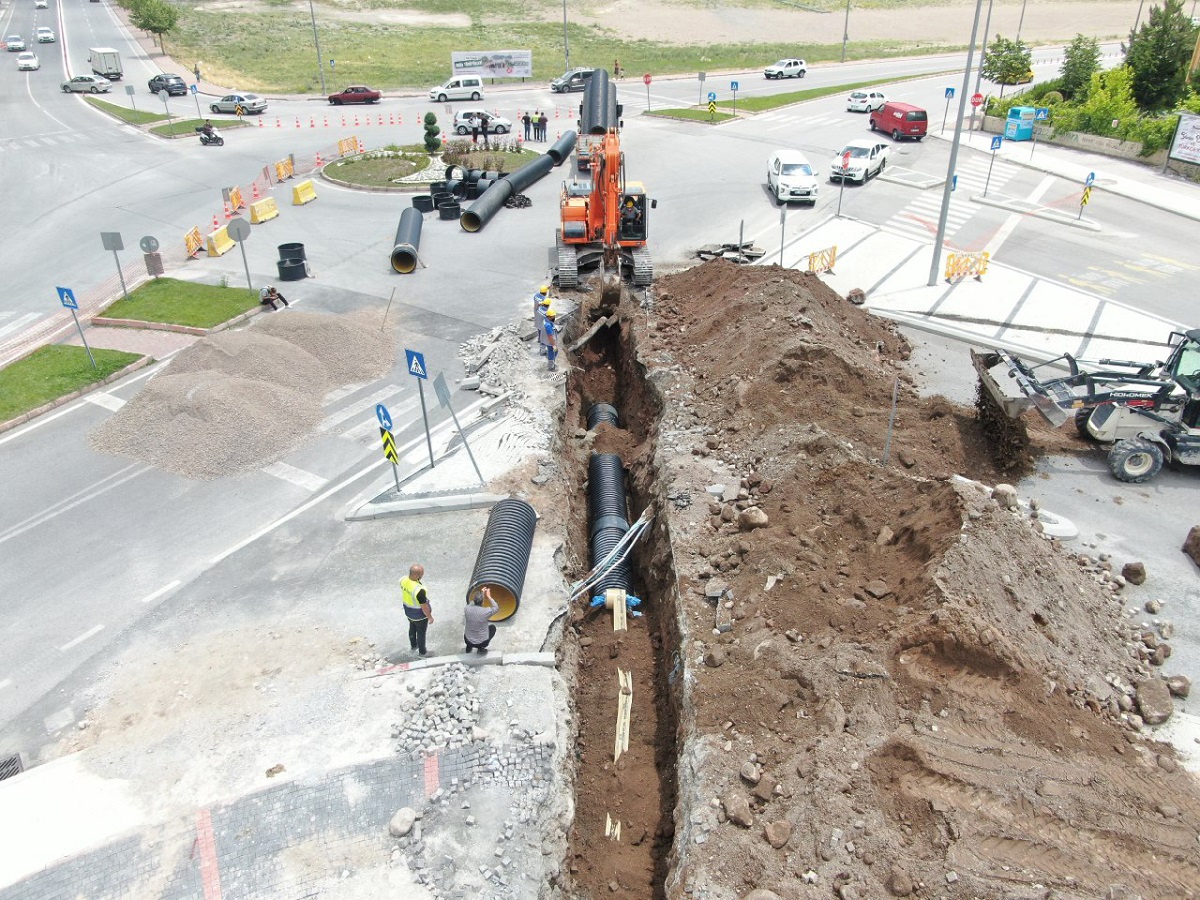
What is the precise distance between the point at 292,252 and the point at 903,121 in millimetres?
29785

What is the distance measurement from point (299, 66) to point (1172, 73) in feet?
181

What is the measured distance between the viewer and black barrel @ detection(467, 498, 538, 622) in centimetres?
1131

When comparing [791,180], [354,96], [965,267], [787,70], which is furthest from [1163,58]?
[354,96]

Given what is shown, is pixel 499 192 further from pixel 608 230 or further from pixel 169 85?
pixel 169 85

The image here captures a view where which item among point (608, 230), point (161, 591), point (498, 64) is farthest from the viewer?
point (498, 64)

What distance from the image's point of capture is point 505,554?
11.8 metres

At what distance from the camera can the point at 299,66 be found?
201 ft

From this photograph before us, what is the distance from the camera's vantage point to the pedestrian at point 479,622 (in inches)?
415

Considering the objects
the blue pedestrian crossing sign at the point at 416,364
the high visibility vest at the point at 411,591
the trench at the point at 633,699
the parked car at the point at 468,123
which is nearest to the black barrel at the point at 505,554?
the high visibility vest at the point at 411,591

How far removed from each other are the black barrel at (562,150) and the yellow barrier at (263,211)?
448 inches

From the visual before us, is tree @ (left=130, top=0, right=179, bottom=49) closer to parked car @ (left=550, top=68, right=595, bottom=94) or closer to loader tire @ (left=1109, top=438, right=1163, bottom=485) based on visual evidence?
parked car @ (left=550, top=68, right=595, bottom=94)

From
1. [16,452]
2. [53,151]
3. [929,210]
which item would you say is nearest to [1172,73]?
[929,210]

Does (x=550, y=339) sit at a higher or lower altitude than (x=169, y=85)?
lower

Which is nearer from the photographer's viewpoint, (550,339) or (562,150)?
(550,339)
